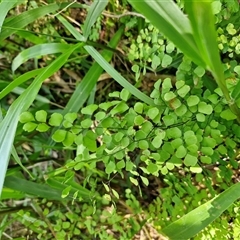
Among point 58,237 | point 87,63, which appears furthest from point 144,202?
point 87,63

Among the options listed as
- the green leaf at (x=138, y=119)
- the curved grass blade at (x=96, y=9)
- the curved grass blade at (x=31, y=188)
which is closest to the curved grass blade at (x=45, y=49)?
the curved grass blade at (x=96, y=9)

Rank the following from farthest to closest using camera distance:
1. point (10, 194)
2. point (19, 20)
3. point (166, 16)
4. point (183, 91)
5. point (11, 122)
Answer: point (10, 194)
point (19, 20)
point (11, 122)
point (183, 91)
point (166, 16)

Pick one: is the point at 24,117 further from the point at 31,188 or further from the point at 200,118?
the point at 31,188

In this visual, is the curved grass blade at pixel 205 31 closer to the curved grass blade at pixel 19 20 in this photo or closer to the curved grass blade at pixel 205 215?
the curved grass blade at pixel 205 215

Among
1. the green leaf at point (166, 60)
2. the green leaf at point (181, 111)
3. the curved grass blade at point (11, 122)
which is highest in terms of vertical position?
the curved grass blade at point (11, 122)

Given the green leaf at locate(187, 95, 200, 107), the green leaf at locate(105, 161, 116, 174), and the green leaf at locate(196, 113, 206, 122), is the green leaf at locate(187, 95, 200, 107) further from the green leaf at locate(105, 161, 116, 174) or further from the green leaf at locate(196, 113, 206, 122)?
the green leaf at locate(105, 161, 116, 174)

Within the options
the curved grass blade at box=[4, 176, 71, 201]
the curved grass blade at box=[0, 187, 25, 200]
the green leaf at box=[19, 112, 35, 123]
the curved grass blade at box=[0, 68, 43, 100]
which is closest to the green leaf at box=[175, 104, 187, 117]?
Result: the green leaf at box=[19, 112, 35, 123]

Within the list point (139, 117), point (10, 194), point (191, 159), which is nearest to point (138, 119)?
point (139, 117)

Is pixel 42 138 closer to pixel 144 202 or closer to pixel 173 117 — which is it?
pixel 144 202
